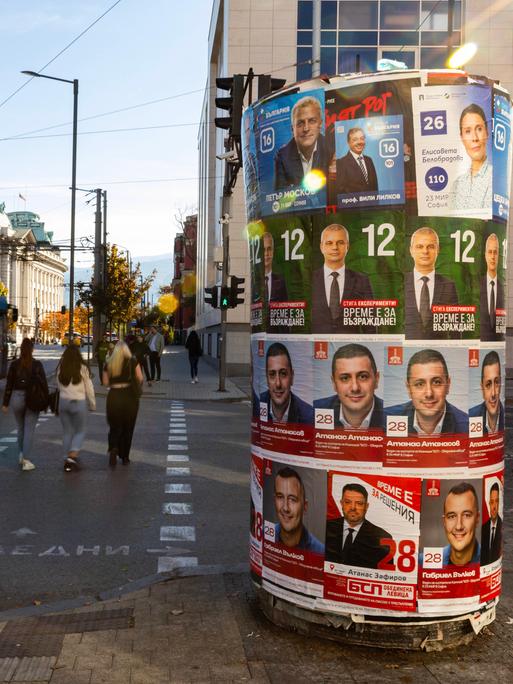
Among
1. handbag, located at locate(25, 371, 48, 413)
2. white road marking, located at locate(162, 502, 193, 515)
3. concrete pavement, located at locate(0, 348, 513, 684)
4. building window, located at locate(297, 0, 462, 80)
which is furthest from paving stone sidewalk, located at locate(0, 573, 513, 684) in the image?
building window, located at locate(297, 0, 462, 80)

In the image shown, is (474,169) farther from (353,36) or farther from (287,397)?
(353,36)

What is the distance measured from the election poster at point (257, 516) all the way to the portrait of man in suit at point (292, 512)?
0.52 feet

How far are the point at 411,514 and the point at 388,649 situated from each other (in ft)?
2.29

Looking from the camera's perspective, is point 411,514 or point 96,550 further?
point 96,550

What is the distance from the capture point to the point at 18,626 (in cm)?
496

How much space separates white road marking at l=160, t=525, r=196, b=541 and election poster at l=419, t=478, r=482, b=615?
3.30 m

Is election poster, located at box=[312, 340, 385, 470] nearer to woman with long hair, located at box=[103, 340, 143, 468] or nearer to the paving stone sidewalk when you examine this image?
the paving stone sidewalk

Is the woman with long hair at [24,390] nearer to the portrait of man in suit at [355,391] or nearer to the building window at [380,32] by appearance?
the portrait of man in suit at [355,391]

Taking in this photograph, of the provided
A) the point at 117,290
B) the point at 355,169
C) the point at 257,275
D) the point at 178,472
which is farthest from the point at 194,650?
the point at 117,290

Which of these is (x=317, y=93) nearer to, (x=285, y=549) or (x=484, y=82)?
(x=484, y=82)

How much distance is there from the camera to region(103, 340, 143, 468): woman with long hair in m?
11.6

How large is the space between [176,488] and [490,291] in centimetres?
590

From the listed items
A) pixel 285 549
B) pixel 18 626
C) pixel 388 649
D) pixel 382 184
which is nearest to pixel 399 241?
pixel 382 184

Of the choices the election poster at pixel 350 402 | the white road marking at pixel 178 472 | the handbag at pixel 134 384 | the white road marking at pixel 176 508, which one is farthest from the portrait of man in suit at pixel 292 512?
the handbag at pixel 134 384
